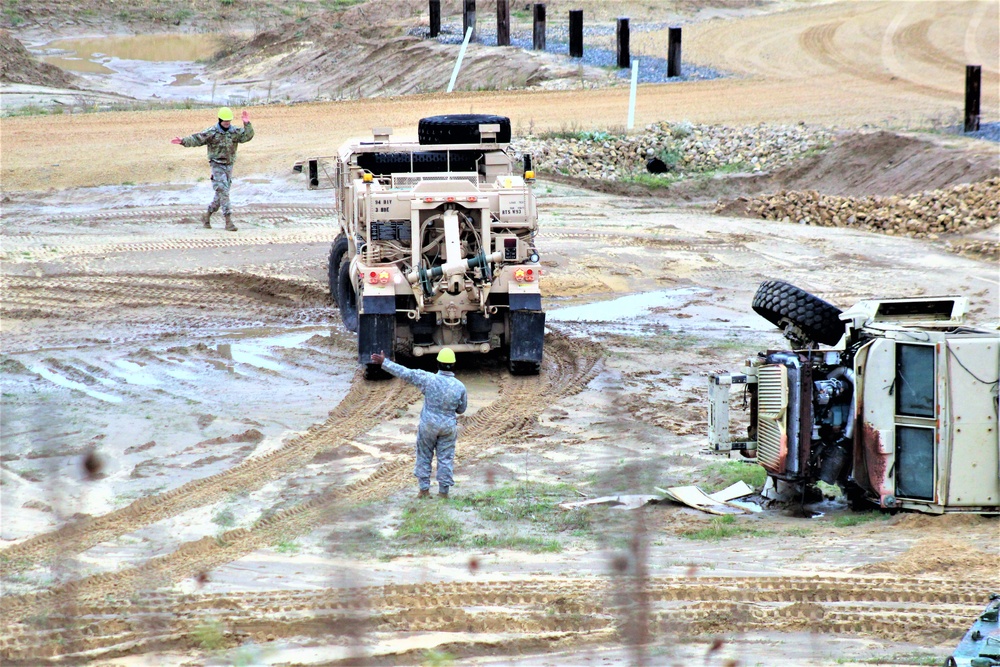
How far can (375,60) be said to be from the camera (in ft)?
124

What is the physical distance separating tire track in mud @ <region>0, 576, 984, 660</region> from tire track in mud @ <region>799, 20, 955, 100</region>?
23.7m

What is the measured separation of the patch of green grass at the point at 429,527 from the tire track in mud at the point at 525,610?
1001mm

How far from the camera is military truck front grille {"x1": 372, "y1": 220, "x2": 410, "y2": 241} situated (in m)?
13.5

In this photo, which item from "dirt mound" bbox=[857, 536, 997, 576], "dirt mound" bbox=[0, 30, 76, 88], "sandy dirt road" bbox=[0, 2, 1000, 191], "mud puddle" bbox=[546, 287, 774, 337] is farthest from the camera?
"dirt mound" bbox=[0, 30, 76, 88]

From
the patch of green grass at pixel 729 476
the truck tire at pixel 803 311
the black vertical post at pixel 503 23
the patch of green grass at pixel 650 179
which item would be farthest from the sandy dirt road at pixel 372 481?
the black vertical post at pixel 503 23

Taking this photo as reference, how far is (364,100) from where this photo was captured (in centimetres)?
2984

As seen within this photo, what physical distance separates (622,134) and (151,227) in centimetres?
992

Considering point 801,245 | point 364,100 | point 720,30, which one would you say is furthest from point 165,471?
point 720,30

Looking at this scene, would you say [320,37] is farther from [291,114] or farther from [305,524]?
[305,524]

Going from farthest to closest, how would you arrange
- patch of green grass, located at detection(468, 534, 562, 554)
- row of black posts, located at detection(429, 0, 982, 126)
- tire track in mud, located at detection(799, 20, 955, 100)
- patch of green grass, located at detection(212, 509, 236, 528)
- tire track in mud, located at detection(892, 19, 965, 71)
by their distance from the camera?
tire track in mud, located at detection(892, 19, 965, 71), row of black posts, located at detection(429, 0, 982, 126), tire track in mud, located at detection(799, 20, 955, 100), patch of green grass, located at detection(212, 509, 236, 528), patch of green grass, located at detection(468, 534, 562, 554)

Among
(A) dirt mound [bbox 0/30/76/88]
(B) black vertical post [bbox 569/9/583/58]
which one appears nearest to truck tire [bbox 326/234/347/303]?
(B) black vertical post [bbox 569/9/583/58]

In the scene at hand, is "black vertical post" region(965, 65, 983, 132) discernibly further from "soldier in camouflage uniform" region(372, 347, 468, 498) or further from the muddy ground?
"soldier in camouflage uniform" region(372, 347, 468, 498)

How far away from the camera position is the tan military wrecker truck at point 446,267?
1323 cm

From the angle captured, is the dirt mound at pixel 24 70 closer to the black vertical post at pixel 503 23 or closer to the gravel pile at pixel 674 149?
the black vertical post at pixel 503 23
